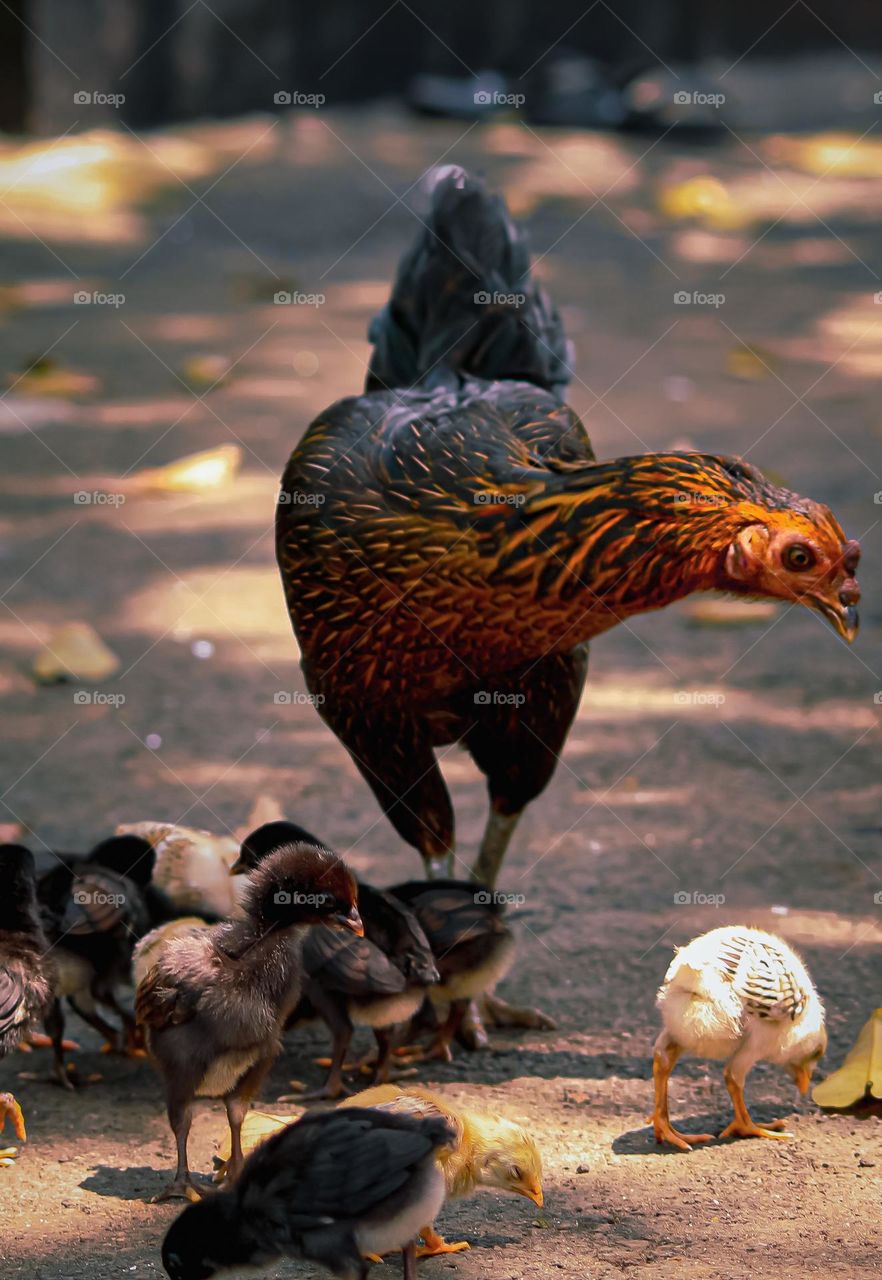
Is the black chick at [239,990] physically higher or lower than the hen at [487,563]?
lower

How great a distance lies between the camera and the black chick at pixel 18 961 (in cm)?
383

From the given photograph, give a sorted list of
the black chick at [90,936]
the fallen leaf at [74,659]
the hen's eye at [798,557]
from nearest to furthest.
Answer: the hen's eye at [798,557]
the black chick at [90,936]
the fallen leaf at [74,659]

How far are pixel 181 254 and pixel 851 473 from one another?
5574 mm

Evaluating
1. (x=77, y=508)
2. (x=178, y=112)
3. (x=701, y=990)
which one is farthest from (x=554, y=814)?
(x=178, y=112)

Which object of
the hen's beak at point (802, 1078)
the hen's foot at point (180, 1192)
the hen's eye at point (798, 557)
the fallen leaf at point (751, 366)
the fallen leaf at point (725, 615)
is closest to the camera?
the hen's foot at point (180, 1192)

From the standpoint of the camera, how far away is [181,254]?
40.8 ft

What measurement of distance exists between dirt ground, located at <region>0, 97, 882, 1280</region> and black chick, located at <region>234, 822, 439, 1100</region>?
29 cm

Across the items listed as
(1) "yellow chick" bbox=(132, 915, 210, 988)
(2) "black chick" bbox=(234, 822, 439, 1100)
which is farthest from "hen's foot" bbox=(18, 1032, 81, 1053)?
(2) "black chick" bbox=(234, 822, 439, 1100)

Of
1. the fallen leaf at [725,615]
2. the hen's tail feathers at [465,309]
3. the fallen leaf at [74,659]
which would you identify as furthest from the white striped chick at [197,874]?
the fallen leaf at [725,615]

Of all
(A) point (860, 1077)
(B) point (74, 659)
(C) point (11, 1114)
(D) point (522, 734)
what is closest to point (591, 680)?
(B) point (74, 659)

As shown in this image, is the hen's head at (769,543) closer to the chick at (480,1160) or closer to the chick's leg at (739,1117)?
the chick's leg at (739,1117)

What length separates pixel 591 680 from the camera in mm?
6891

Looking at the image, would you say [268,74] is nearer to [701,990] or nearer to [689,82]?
[689,82]

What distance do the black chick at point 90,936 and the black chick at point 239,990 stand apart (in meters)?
0.45
